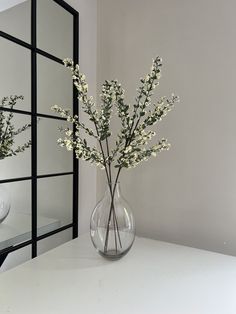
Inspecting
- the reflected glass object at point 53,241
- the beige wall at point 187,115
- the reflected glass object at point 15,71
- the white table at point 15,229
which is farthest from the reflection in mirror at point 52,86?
the reflected glass object at point 53,241

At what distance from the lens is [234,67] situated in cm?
109

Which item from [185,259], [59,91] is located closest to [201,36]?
[59,91]

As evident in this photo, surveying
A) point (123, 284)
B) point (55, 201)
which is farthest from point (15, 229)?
point (123, 284)

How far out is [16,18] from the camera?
102 cm

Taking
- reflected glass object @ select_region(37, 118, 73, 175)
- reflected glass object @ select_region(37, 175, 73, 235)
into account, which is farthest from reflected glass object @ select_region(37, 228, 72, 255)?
reflected glass object @ select_region(37, 118, 73, 175)

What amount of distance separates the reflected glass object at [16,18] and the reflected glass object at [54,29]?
6 cm

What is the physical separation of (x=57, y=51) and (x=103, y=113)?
0.53 meters

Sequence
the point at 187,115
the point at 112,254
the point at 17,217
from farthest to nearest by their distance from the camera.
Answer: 1. the point at 187,115
2. the point at 17,217
3. the point at 112,254

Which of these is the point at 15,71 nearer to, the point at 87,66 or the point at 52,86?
the point at 52,86

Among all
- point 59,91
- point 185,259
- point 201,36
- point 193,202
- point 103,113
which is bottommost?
point 185,259

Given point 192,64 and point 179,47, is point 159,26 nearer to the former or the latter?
point 179,47

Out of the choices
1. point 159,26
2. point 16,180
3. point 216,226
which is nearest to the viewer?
point 16,180

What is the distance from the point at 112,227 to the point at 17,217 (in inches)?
16.6

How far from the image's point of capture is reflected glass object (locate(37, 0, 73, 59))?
1132 millimetres
